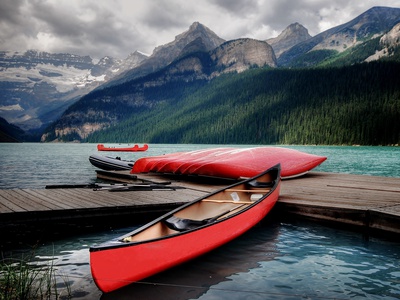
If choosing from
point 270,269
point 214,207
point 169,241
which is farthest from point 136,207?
point 270,269

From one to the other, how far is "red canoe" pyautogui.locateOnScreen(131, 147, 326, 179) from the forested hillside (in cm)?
9538

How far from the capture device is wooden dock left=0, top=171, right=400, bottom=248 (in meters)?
6.97

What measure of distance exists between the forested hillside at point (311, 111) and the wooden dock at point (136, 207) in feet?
329

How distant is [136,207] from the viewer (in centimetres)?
814

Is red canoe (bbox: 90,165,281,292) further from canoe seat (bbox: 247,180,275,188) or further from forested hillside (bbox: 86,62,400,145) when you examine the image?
forested hillside (bbox: 86,62,400,145)

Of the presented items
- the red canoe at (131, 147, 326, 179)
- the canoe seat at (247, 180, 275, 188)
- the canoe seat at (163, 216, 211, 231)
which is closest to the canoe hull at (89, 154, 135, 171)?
the red canoe at (131, 147, 326, 179)

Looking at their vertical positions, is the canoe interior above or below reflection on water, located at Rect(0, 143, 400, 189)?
above

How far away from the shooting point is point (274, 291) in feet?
16.3

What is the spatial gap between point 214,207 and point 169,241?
2821 millimetres

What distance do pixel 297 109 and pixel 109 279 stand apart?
150228 millimetres

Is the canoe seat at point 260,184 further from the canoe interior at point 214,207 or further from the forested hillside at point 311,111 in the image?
the forested hillside at point 311,111

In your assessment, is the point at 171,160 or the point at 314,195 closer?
the point at 314,195

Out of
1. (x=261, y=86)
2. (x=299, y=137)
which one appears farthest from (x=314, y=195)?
(x=261, y=86)

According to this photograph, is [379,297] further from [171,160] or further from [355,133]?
[355,133]
